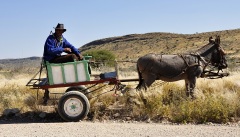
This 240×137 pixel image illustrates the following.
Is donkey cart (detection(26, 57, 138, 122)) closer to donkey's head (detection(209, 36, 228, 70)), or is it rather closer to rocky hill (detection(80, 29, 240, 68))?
donkey's head (detection(209, 36, 228, 70))

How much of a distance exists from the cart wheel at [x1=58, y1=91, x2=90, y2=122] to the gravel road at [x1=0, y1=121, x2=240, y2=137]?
377 millimetres

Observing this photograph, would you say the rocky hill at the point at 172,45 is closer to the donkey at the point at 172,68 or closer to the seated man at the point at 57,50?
the donkey at the point at 172,68

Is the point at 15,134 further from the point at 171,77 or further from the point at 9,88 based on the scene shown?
the point at 9,88

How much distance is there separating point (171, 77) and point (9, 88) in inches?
287

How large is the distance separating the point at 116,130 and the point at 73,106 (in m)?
1.89

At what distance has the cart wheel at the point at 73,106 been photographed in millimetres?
11023

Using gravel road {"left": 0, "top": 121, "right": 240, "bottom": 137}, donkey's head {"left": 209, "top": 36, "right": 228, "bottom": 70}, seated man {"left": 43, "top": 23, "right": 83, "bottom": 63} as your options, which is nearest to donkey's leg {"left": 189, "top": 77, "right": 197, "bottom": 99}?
donkey's head {"left": 209, "top": 36, "right": 228, "bottom": 70}

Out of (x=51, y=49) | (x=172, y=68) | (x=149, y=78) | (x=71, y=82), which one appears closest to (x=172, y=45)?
(x=172, y=68)

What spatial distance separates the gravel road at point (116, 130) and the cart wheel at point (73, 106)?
14.8 inches

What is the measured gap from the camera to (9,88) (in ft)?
54.4

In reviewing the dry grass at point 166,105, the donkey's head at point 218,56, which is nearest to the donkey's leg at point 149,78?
the dry grass at point 166,105

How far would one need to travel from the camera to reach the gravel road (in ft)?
29.6

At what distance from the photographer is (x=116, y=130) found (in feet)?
31.6

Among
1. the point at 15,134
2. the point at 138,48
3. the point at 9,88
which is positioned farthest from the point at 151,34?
the point at 15,134
